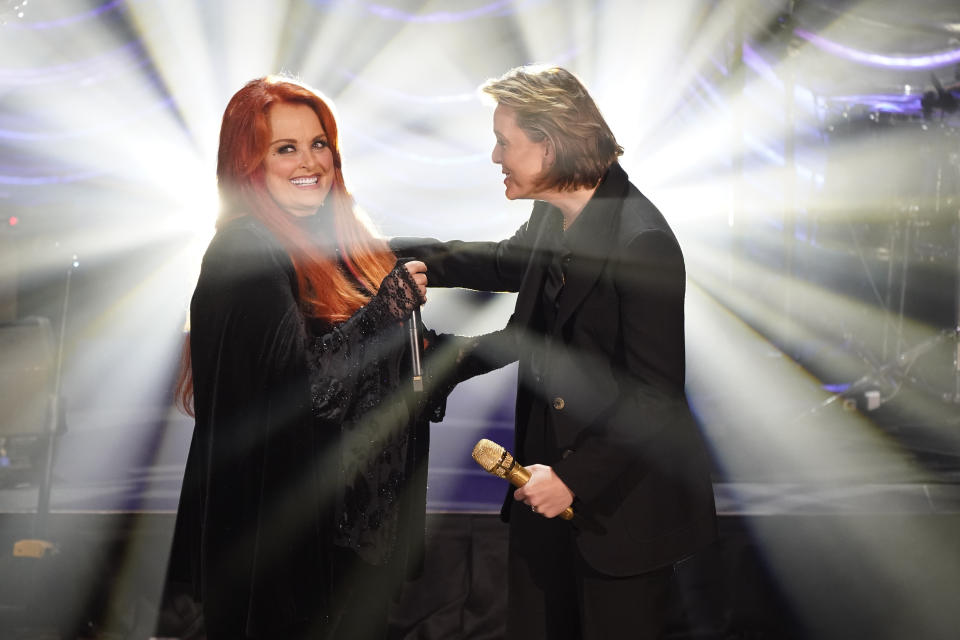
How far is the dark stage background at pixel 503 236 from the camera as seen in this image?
2953 mm

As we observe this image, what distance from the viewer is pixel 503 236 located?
536 centimetres

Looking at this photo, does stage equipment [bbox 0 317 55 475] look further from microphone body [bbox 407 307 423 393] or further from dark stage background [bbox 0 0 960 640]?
microphone body [bbox 407 307 423 393]

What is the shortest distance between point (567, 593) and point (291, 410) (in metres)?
0.78

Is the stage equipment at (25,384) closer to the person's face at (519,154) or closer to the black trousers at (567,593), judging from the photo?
the black trousers at (567,593)

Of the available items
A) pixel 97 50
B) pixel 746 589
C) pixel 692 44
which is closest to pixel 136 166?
pixel 97 50

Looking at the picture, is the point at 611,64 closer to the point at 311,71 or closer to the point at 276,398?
the point at 311,71

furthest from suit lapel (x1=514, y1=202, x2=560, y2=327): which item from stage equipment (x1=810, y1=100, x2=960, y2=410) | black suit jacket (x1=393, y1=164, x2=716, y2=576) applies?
stage equipment (x1=810, y1=100, x2=960, y2=410)

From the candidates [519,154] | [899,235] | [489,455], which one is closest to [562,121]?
[519,154]

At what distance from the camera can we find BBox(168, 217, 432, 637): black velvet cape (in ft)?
5.17

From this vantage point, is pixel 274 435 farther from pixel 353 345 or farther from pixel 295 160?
pixel 295 160

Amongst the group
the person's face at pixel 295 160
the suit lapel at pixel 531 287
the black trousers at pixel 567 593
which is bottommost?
the black trousers at pixel 567 593

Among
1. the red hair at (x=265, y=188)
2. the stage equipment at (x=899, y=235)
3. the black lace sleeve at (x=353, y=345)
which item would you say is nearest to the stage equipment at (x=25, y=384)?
A: the red hair at (x=265, y=188)

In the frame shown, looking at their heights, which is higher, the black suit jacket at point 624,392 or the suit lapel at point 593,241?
the suit lapel at point 593,241

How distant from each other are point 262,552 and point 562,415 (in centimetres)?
68
